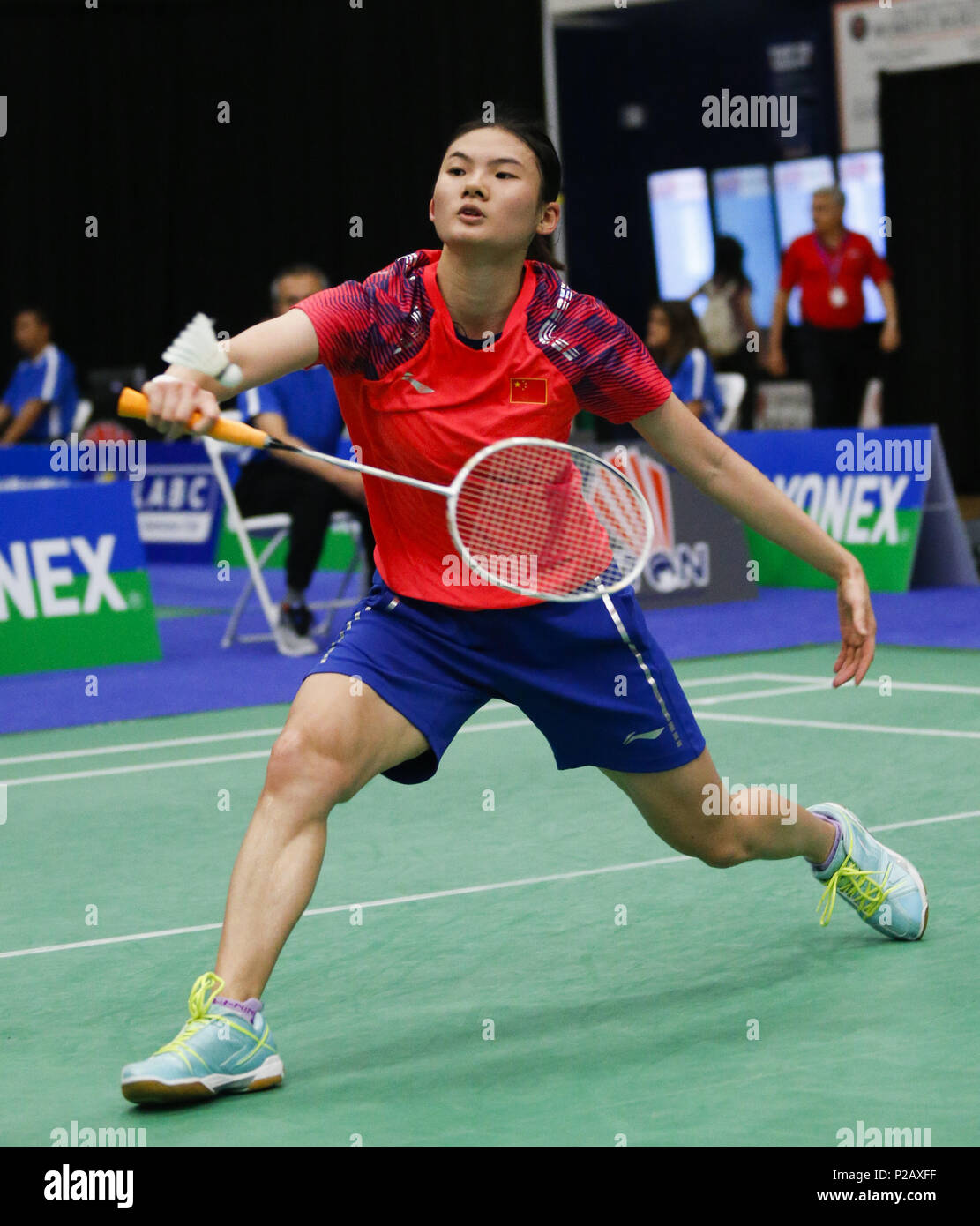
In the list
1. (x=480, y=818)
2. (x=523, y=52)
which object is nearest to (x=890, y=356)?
(x=523, y=52)

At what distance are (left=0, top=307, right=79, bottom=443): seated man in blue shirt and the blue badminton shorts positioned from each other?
1178 centimetres

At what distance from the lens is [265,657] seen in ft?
30.7

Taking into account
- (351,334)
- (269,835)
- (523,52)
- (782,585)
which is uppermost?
(523,52)

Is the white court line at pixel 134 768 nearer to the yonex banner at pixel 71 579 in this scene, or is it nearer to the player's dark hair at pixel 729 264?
the yonex banner at pixel 71 579

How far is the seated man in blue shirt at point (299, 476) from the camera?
365 inches

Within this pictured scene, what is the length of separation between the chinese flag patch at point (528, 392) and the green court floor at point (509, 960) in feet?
3.83

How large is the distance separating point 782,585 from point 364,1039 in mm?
7748

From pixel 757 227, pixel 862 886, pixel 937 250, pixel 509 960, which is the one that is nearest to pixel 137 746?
pixel 509 960

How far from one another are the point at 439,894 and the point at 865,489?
629cm

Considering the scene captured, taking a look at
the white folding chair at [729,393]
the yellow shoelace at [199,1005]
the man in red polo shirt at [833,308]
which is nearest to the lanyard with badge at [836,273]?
the man in red polo shirt at [833,308]

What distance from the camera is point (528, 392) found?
3805 millimetres

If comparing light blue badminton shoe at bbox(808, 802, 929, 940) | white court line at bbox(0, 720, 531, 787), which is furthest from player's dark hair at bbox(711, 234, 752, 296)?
light blue badminton shoe at bbox(808, 802, 929, 940)

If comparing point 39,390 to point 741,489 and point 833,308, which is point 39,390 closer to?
point 833,308
